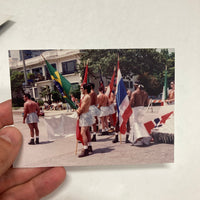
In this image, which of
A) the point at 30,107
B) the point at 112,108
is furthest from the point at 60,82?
the point at 112,108

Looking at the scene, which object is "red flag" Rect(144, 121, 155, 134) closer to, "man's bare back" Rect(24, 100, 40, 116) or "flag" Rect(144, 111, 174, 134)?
"flag" Rect(144, 111, 174, 134)

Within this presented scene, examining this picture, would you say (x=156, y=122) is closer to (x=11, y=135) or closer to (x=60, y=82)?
(x=60, y=82)

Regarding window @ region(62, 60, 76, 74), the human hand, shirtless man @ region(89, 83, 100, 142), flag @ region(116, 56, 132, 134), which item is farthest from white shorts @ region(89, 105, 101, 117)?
the human hand

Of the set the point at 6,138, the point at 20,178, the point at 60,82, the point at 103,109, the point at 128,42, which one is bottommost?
the point at 20,178

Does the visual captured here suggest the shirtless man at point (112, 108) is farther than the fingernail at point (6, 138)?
Yes

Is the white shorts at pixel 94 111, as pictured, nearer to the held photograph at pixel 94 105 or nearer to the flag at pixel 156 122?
the held photograph at pixel 94 105

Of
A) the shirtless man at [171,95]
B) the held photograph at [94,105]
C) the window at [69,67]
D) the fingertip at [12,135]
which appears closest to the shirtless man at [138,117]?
the held photograph at [94,105]
